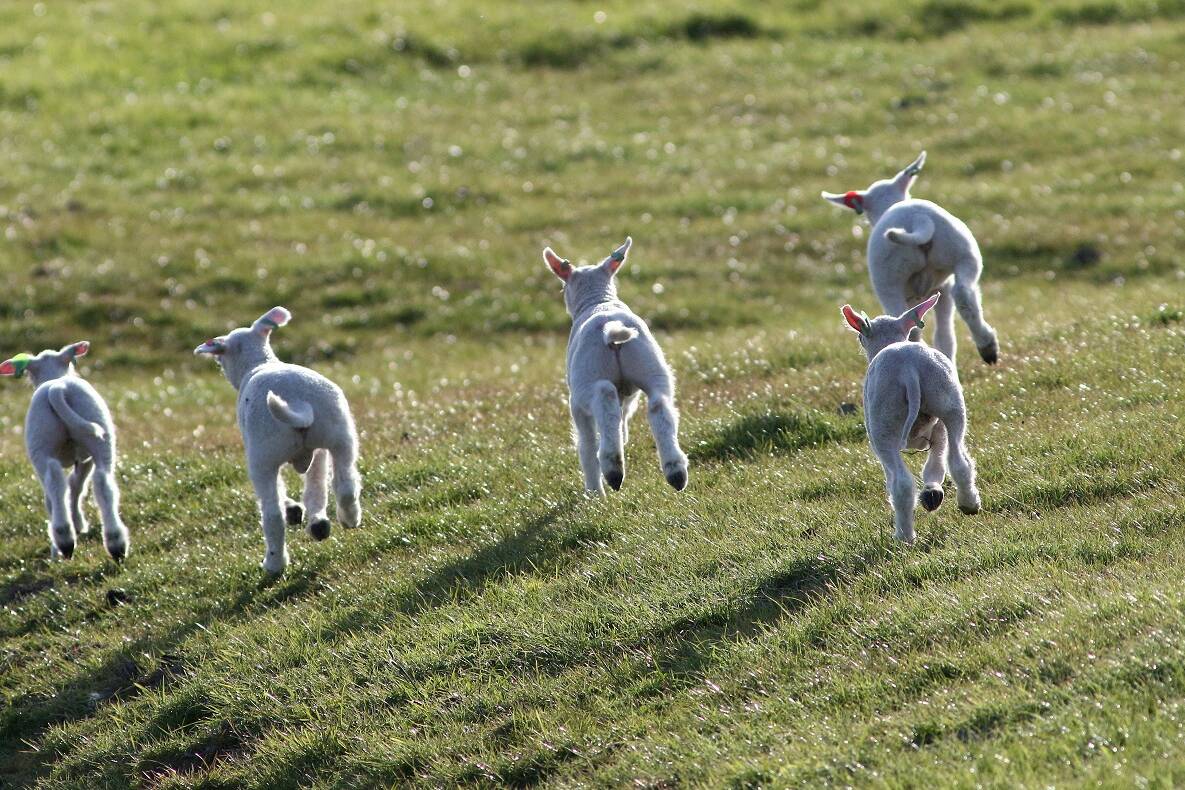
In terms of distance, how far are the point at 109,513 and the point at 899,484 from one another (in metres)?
5.94

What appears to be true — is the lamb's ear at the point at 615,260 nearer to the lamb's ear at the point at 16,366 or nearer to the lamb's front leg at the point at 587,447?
the lamb's front leg at the point at 587,447

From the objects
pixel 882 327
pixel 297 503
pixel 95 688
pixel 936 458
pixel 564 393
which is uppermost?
pixel 882 327

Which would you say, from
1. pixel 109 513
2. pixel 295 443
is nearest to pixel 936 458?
pixel 295 443

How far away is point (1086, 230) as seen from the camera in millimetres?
Result: 22359

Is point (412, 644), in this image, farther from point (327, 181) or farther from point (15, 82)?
point (15, 82)

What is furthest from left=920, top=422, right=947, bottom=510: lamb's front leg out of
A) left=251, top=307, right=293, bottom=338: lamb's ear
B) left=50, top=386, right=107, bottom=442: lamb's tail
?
left=50, top=386, right=107, bottom=442: lamb's tail

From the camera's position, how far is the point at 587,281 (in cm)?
1151

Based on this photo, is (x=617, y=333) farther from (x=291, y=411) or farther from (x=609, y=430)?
(x=291, y=411)

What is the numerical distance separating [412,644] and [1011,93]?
2368cm

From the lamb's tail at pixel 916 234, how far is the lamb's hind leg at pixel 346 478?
14.2 ft

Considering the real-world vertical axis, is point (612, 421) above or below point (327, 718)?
above

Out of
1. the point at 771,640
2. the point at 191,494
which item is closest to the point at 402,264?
the point at 191,494

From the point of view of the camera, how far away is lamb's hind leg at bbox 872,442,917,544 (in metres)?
8.43

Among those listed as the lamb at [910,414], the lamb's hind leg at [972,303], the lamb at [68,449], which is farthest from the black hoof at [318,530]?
the lamb's hind leg at [972,303]
